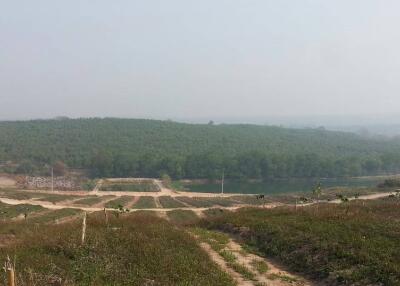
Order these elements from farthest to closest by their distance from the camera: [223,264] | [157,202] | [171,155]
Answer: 1. [171,155]
2. [157,202]
3. [223,264]

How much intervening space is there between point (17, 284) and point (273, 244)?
1310 centimetres

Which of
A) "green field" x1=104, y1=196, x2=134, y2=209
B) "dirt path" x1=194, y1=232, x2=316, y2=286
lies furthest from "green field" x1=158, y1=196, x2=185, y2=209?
"dirt path" x1=194, y1=232, x2=316, y2=286

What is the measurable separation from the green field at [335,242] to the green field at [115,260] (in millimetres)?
3924

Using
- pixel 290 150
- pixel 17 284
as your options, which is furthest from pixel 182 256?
pixel 290 150

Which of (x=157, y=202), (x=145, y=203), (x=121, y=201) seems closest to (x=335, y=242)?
(x=145, y=203)

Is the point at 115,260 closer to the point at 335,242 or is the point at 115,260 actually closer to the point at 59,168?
the point at 335,242

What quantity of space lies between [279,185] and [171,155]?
125 feet

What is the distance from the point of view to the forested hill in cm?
13762

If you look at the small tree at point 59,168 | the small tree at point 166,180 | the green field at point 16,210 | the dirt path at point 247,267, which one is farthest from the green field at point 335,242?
the small tree at point 59,168

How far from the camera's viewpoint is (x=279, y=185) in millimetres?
130750

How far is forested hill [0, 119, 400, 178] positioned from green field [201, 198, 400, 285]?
109 m

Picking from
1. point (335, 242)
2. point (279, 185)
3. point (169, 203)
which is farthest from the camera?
point (279, 185)

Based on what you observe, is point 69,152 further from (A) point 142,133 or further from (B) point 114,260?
(B) point 114,260

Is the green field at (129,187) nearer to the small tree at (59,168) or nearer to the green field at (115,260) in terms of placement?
the small tree at (59,168)
